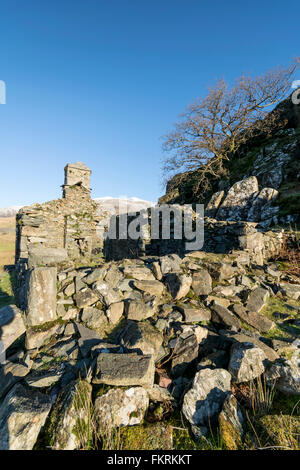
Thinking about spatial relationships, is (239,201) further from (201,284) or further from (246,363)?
(246,363)

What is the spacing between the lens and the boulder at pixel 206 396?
2.03 m

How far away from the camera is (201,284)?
14.0 feet

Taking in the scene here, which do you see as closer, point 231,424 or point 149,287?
point 231,424

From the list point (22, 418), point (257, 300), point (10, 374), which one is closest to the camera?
point (22, 418)

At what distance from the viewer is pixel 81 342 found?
2846 mm

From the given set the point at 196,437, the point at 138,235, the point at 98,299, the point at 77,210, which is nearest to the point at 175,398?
the point at 196,437

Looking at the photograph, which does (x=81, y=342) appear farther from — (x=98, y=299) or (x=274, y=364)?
(x=274, y=364)

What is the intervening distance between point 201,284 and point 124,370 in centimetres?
256

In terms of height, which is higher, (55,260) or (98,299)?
(55,260)

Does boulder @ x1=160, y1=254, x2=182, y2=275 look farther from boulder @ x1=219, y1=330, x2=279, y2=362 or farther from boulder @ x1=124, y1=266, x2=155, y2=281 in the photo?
boulder @ x1=219, y1=330, x2=279, y2=362

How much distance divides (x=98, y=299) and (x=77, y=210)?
11209mm

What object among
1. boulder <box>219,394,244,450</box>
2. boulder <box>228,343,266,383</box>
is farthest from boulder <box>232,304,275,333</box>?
boulder <box>219,394,244,450</box>

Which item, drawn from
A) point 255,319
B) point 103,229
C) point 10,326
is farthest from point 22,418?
point 103,229

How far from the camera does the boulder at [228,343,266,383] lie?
2367 mm
